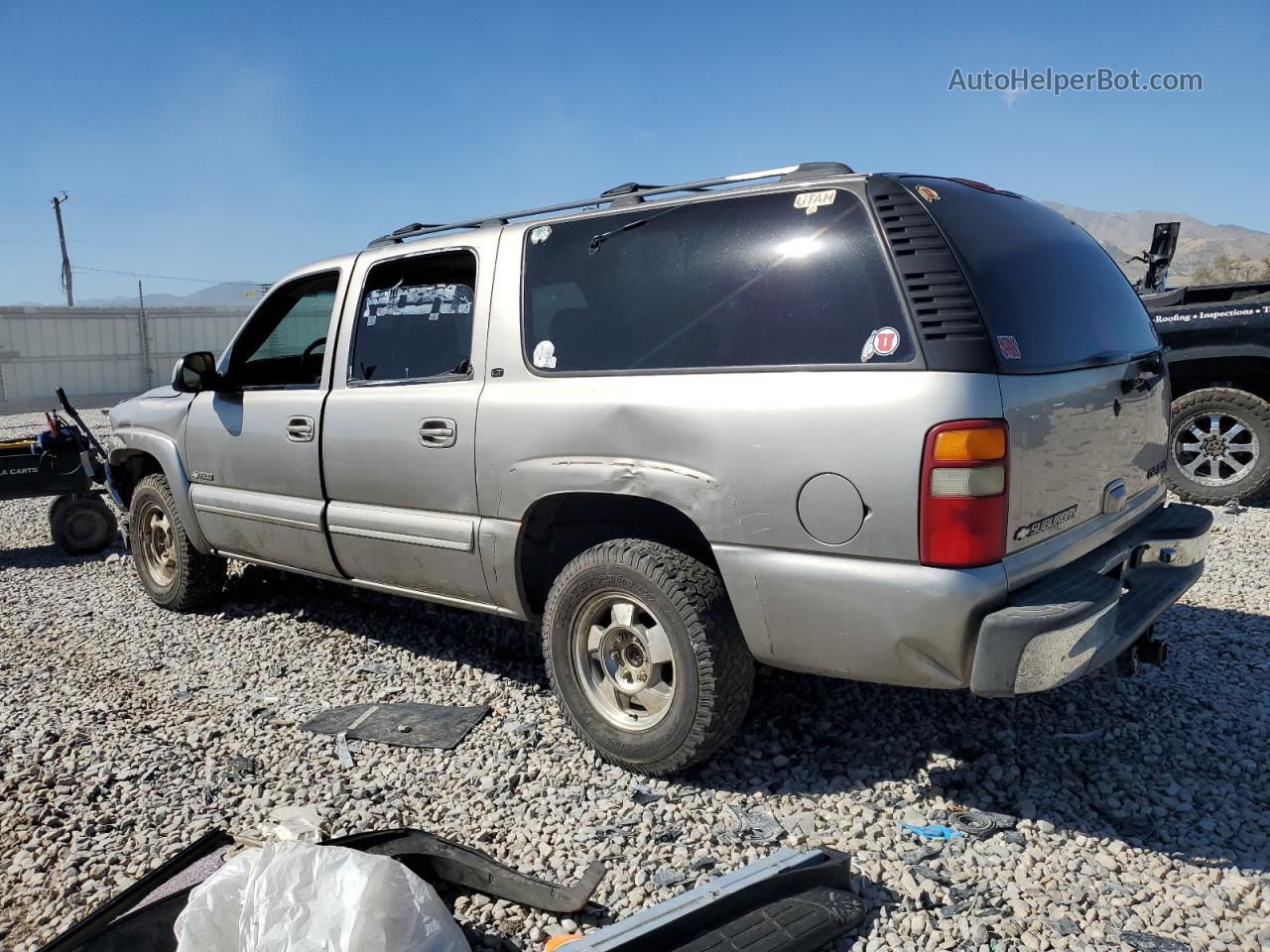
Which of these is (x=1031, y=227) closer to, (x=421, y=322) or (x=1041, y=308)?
(x=1041, y=308)

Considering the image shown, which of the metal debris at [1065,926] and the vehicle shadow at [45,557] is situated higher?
the vehicle shadow at [45,557]

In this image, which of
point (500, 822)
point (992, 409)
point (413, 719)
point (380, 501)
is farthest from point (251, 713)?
point (992, 409)

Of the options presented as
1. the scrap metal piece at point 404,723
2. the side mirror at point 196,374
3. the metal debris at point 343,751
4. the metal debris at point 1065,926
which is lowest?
the metal debris at point 1065,926

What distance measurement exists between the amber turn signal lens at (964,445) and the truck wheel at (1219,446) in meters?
5.45

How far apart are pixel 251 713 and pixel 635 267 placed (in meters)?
2.59

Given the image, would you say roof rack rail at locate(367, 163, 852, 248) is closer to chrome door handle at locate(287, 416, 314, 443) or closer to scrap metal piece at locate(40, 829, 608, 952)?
chrome door handle at locate(287, 416, 314, 443)

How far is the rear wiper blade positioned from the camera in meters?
3.35

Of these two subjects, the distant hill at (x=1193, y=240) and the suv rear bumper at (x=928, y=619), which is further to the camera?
the distant hill at (x=1193, y=240)

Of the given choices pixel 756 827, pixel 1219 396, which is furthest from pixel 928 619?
pixel 1219 396

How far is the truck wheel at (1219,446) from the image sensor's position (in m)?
7.15

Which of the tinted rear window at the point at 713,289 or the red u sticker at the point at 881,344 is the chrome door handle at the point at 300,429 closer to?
the tinted rear window at the point at 713,289

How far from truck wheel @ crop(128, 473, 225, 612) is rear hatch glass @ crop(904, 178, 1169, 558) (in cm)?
449

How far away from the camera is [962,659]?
2.65 m

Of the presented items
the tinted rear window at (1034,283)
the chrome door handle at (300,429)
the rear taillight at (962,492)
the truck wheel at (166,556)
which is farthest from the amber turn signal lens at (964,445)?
the truck wheel at (166,556)
